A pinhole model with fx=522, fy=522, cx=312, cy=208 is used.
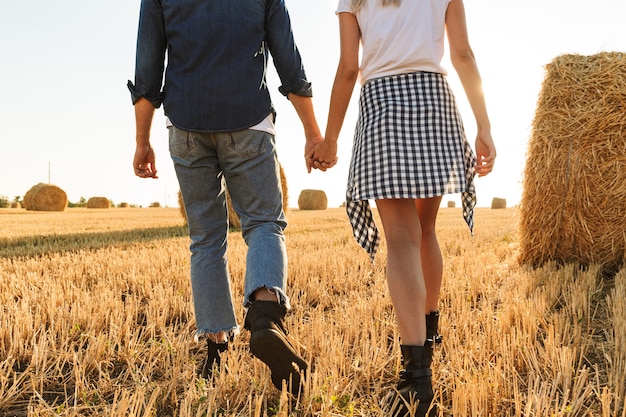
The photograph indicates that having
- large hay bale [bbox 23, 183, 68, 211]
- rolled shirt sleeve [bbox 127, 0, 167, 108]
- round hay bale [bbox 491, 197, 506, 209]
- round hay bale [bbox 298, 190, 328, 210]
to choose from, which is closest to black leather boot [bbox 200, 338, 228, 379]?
rolled shirt sleeve [bbox 127, 0, 167, 108]

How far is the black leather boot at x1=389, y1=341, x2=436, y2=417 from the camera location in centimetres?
186

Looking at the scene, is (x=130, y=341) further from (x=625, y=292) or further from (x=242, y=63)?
(x=625, y=292)

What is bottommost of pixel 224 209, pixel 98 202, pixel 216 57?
pixel 224 209

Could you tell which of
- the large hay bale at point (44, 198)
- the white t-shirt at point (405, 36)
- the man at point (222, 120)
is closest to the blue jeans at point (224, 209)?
the man at point (222, 120)

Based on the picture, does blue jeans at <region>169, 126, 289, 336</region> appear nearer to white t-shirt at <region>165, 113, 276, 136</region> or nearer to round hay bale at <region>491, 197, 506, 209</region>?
white t-shirt at <region>165, 113, 276, 136</region>

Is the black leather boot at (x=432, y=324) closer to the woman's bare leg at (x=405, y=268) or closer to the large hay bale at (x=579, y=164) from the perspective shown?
the woman's bare leg at (x=405, y=268)

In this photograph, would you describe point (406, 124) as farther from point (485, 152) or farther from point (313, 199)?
point (313, 199)

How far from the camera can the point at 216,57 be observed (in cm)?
217

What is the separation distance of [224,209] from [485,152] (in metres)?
1.16

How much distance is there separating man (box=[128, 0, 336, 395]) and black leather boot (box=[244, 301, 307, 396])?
0.04m

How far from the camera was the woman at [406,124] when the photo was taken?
6.59 ft

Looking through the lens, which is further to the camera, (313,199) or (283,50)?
(313,199)

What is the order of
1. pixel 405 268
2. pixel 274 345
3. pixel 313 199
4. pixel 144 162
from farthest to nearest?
pixel 313 199 → pixel 144 162 → pixel 405 268 → pixel 274 345

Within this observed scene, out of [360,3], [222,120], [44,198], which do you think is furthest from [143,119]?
[44,198]
